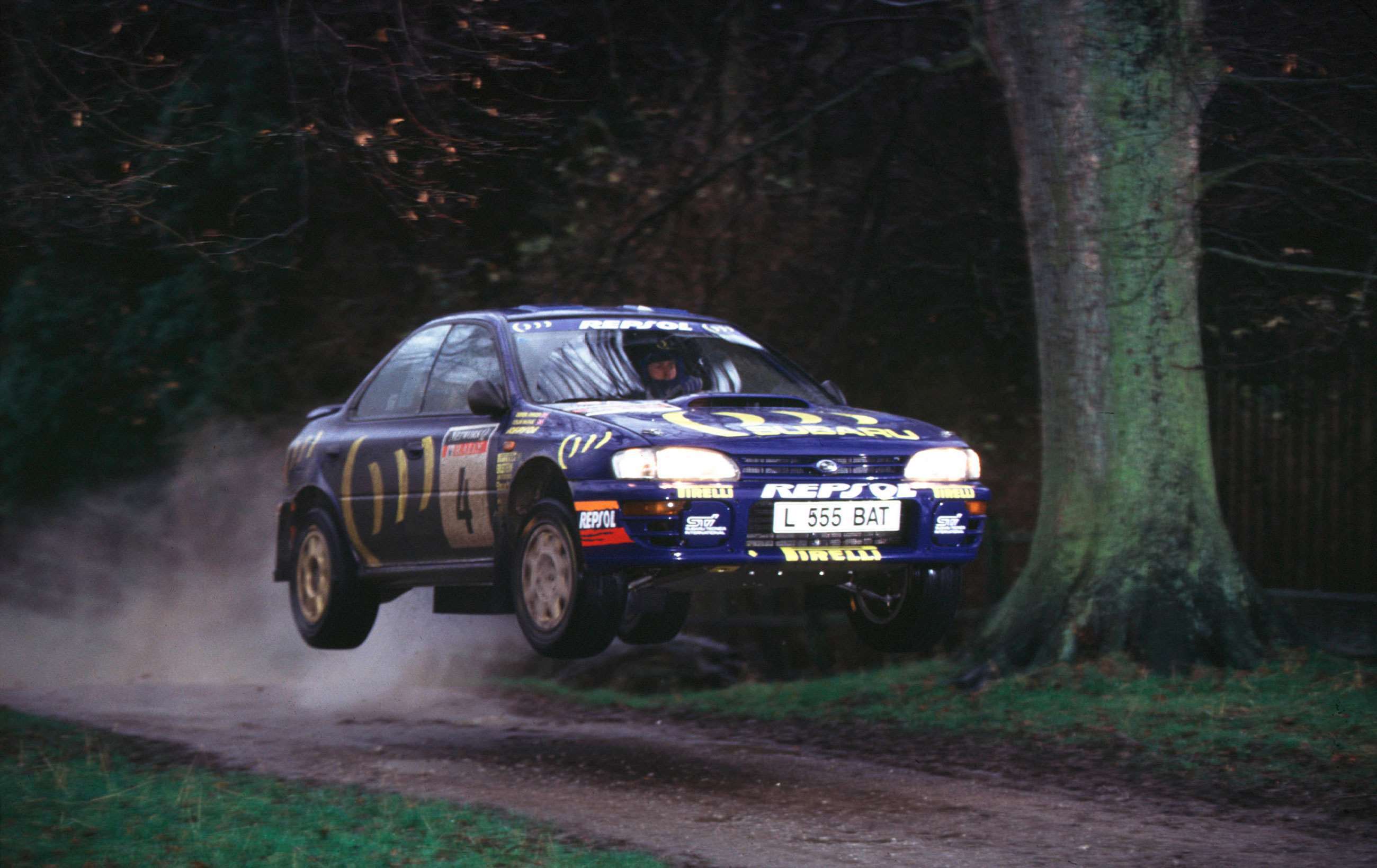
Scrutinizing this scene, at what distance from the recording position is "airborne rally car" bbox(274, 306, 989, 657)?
7.80 meters

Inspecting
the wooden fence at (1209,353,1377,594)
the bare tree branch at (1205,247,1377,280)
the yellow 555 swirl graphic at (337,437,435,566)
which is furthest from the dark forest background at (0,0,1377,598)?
the yellow 555 swirl graphic at (337,437,435,566)

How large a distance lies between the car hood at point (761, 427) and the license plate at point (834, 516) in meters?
0.25

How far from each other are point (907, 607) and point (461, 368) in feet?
8.73

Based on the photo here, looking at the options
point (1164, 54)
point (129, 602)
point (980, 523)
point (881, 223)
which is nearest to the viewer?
point (980, 523)

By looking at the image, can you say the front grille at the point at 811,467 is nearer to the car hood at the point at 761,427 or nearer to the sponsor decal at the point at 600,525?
the car hood at the point at 761,427

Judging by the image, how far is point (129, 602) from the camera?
20297 millimetres

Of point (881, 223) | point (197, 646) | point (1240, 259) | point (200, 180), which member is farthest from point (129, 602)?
point (1240, 259)

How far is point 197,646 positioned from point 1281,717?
38.7ft

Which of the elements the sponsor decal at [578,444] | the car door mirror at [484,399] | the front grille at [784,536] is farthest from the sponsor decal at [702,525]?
the car door mirror at [484,399]

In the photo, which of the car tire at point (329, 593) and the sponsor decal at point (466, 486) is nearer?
the sponsor decal at point (466, 486)

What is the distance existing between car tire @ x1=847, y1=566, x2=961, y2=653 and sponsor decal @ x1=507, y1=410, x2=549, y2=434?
6.03 ft

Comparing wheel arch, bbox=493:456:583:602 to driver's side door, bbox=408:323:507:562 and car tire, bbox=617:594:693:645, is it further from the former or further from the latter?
car tire, bbox=617:594:693:645

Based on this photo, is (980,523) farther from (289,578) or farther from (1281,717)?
(289,578)

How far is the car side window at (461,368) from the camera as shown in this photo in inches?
357
